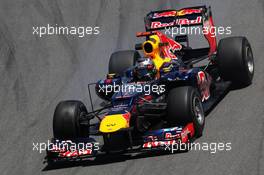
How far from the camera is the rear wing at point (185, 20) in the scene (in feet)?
50.2

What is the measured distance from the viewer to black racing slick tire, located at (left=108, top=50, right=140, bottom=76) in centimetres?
1523

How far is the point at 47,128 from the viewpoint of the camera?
14.1 meters

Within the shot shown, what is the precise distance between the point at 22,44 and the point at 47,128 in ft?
16.7

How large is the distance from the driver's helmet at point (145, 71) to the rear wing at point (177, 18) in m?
2.16

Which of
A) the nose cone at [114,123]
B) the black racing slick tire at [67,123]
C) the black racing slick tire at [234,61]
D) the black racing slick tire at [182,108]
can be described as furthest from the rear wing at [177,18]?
the nose cone at [114,123]

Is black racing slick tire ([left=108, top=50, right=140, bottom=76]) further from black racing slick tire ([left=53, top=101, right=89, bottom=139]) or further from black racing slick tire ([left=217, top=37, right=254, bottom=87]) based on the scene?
black racing slick tire ([left=53, top=101, right=89, bottom=139])

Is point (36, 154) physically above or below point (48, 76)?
below

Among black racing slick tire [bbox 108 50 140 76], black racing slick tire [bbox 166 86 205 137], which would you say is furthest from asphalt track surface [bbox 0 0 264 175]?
black racing slick tire [bbox 108 50 140 76]

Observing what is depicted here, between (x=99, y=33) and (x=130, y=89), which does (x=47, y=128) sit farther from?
(x=99, y=33)

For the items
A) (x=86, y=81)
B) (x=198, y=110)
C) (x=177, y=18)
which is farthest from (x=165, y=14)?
(x=198, y=110)

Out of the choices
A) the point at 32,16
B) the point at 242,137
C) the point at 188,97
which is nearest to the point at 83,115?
the point at 188,97

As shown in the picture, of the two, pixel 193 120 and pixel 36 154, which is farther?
pixel 36 154

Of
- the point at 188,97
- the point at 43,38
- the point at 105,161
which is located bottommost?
the point at 105,161

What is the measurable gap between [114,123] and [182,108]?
3.91 feet
